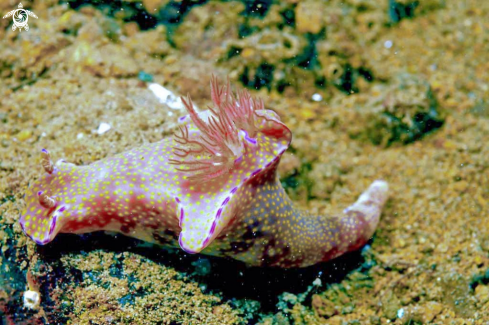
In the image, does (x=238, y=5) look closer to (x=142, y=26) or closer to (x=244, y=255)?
(x=142, y=26)

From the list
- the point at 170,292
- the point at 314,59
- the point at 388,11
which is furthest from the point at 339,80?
the point at 170,292

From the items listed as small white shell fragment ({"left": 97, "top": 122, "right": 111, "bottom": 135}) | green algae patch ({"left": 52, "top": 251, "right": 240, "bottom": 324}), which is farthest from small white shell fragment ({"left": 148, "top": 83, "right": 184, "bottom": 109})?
green algae patch ({"left": 52, "top": 251, "right": 240, "bottom": 324})

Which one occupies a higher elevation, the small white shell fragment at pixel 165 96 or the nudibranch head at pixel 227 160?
the nudibranch head at pixel 227 160

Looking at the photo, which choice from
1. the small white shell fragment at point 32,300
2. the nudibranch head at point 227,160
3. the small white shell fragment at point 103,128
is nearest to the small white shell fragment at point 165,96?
the small white shell fragment at point 103,128

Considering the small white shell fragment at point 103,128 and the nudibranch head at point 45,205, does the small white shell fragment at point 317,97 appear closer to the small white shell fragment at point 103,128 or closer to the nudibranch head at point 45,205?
the small white shell fragment at point 103,128

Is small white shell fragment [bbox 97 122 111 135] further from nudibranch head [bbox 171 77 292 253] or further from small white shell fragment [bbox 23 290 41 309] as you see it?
small white shell fragment [bbox 23 290 41 309]

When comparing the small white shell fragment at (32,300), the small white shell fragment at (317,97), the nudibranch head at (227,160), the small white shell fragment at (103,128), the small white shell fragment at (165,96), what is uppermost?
the nudibranch head at (227,160)
